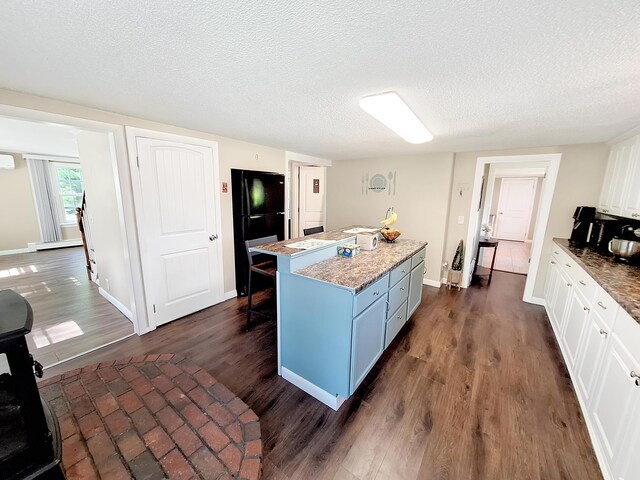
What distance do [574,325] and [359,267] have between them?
191 cm

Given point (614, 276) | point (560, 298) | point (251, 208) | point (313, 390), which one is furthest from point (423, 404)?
point (251, 208)

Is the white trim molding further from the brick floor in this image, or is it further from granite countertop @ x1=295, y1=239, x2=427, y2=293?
granite countertop @ x1=295, y1=239, x2=427, y2=293

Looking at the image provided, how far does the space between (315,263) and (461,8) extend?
174cm

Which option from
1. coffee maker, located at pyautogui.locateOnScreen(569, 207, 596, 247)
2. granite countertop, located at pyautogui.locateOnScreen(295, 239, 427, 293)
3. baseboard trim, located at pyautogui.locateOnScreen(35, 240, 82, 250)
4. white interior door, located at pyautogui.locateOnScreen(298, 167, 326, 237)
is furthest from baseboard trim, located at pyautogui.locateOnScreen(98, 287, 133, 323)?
coffee maker, located at pyautogui.locateOnScreen(569, 207, 596, 247)

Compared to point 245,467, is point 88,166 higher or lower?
higher

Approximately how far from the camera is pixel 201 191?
2.96 meters

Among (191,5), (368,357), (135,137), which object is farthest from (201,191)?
(368,357)

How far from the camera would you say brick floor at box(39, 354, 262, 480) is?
1187mm

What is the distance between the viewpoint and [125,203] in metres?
2.42

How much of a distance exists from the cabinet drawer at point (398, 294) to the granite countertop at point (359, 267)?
0.80 feet

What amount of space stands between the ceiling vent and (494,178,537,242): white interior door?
12535mm

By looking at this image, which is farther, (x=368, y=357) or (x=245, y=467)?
(x=368, y=357)

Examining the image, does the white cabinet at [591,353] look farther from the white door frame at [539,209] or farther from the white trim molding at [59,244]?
the white trim molding at [59,244]

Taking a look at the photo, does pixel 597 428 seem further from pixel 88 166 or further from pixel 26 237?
pixel 26 237
